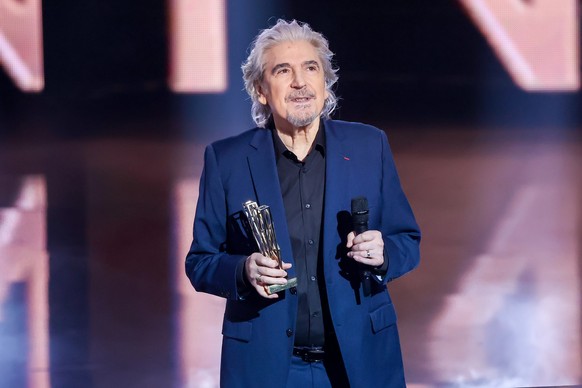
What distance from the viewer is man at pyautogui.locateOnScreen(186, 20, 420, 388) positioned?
1.82 metres

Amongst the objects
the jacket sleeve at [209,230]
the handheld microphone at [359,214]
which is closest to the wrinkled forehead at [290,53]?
the jacket sleeve at [209,230]

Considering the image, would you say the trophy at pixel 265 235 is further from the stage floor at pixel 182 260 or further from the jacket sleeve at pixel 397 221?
the stage floor at pixel 182 260

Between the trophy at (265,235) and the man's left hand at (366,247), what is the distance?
0.39ft

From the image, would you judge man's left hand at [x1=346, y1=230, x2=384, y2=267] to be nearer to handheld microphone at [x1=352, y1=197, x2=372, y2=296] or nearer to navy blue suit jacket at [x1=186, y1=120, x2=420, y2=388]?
handheld microphone at [x1=352, y1=197, x2=372, y2=296]

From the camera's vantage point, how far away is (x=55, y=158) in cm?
520

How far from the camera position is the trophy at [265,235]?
168cm

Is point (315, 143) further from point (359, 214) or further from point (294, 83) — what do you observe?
point (359, 214)

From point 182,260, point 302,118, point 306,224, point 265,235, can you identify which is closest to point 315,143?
Result: point 302,118

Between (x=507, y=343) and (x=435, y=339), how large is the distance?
0.31m

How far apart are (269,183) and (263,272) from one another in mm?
272

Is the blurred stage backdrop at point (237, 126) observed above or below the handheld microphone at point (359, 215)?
above

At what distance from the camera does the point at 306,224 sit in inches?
73.5

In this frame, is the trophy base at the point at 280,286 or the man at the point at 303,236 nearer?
the trophy base at the point at 280,286

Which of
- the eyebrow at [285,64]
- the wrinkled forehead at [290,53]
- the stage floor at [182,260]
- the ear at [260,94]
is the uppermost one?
the wrinkled forehead at [290,53]
